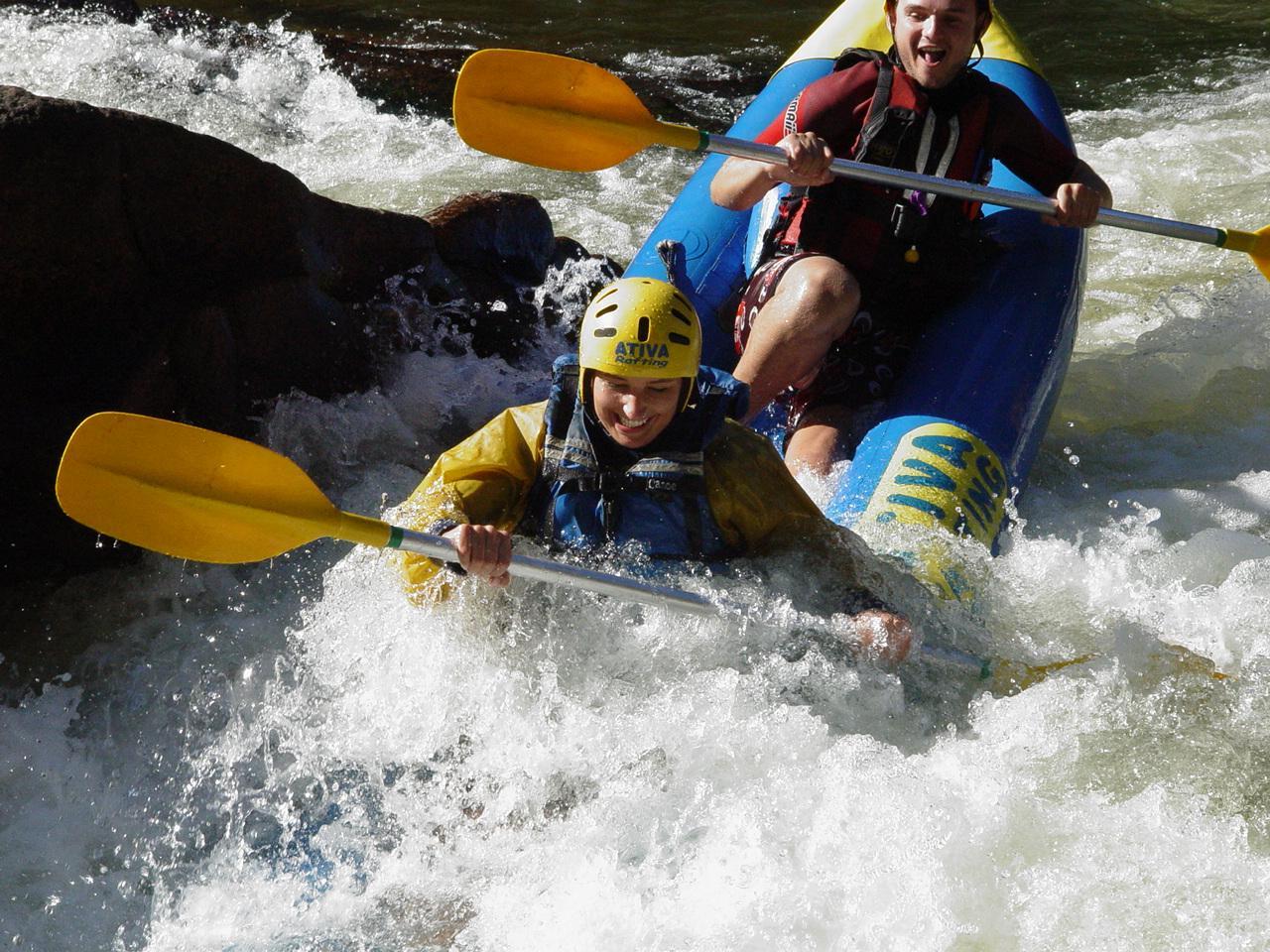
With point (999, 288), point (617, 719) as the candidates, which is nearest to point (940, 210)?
point (999, 288)

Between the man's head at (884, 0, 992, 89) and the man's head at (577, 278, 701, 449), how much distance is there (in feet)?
4.09

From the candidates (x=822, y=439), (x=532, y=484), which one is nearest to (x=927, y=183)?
(x=822, y=439)

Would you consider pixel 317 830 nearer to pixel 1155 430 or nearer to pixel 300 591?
pixel 300 591

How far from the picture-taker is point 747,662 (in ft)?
10.2

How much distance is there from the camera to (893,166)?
3877 mm

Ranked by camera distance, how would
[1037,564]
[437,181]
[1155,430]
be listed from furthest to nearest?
1. [437,181]
2. [1155,430]
3. [1037,564]

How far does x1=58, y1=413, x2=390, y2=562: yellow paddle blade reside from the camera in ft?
8.84

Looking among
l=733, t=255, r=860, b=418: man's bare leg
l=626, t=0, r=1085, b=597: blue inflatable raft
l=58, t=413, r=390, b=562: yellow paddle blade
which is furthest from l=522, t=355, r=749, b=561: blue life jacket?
l=733, t=255, r=860, b=418: man's bare leg

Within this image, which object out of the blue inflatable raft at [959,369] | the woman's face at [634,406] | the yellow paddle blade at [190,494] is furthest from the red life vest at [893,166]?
the yellow paddle blade at [190,494]

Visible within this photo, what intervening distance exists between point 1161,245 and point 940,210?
251 centimetres

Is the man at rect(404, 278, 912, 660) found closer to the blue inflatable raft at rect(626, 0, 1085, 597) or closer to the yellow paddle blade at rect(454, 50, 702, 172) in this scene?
the blue inflatable raft at rect(626, 0, 1085, 597)

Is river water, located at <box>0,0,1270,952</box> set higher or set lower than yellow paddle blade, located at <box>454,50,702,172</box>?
lower

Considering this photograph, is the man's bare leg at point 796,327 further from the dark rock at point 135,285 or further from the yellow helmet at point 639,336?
the dark rock at point 135,285

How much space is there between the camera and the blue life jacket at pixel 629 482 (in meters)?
2.98
